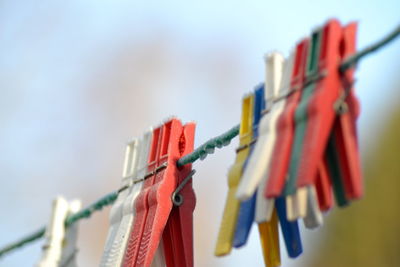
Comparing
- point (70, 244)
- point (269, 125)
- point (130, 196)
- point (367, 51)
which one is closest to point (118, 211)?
point (130, 196)

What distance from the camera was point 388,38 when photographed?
1.76 m

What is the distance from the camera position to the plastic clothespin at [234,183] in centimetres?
197

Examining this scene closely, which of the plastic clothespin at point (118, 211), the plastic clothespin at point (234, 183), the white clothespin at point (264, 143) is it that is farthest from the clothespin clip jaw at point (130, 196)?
the white clothespin at point (264, 143)

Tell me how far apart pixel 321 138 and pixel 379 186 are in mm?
9256

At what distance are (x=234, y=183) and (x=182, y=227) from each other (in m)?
0.35

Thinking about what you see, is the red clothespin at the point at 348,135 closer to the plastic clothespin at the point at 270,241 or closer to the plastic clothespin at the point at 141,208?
the plastic clothespin at the point at 270,241

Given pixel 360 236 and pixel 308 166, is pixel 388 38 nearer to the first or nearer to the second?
pixel 308 166

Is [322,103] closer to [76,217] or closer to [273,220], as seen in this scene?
[273,220]

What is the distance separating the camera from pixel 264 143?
1.92 metres

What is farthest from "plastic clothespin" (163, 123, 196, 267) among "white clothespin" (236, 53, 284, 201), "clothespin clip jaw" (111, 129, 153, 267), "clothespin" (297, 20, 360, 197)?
"clothespin" (297, 20, 360, 197)

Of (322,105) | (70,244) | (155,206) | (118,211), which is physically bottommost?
(322,105)

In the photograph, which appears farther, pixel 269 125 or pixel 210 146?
pixel 210 146

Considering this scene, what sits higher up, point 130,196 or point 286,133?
point 130,196

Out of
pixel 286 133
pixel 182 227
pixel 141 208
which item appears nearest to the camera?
pixel 286 133
